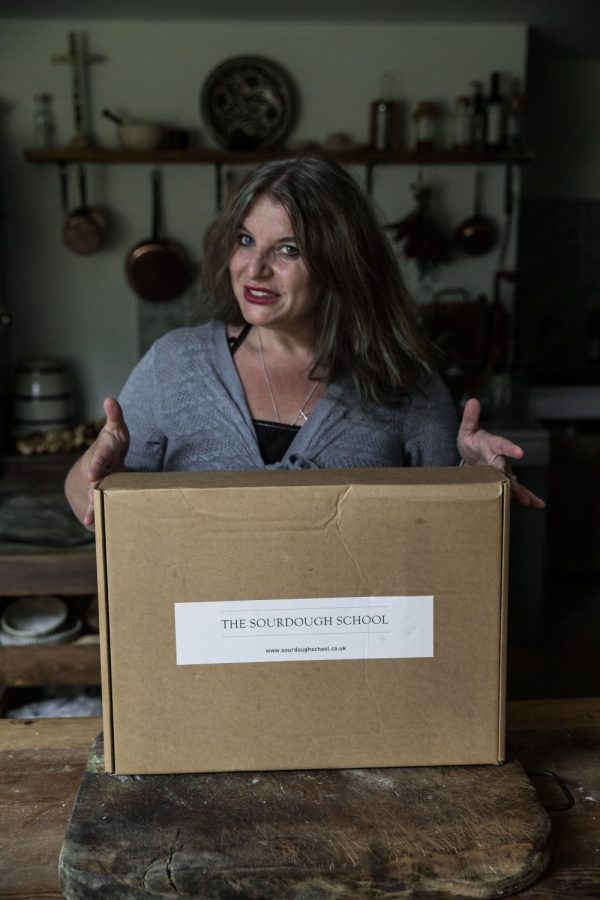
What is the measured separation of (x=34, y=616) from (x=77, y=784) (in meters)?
1.27

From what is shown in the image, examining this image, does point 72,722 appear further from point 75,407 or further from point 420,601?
point 75,407

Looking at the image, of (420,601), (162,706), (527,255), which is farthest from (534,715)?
(527,255)

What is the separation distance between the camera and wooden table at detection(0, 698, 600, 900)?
0.79 m

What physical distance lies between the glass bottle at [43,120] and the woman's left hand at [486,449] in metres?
2.96

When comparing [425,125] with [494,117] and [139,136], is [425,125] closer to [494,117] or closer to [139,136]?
[494,117]

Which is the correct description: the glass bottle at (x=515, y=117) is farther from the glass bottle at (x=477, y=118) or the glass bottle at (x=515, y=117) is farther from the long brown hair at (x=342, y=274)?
the long brown hair at (x=342, y=274)

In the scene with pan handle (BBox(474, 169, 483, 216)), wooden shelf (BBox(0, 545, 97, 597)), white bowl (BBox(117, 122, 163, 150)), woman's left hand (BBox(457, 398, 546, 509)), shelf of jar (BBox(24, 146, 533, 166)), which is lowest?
wooden shelf (BBox(0, 545, 97, 597))

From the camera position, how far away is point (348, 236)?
4.37 feet

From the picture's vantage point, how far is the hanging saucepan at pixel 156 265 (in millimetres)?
3705

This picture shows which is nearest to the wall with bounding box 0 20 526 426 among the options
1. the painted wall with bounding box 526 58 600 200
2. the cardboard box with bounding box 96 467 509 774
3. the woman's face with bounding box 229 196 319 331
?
the painted wall with bounding box 526 58 600 200

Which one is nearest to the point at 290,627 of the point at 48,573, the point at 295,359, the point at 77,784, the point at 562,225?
the point at 77,784

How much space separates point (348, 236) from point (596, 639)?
7.82 ft

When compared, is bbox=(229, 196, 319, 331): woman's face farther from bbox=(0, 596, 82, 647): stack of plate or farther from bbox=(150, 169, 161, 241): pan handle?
bbox=(150, 169, 161, 241): pan handle

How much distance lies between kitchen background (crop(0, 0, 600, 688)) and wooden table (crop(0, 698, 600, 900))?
2.40 meters
